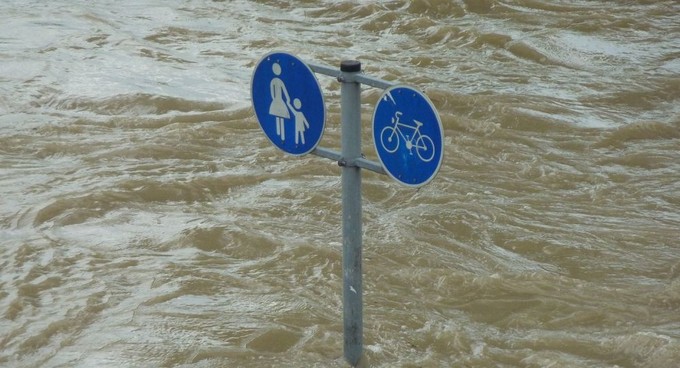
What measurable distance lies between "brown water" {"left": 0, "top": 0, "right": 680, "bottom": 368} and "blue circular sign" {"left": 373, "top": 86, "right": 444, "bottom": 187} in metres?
1.12

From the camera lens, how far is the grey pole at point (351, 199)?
133 inches

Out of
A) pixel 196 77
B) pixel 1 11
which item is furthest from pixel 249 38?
pixel 1 11

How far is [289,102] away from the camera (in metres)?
3.51

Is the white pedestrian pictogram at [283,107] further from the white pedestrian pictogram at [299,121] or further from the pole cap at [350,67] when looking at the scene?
the pole cap at [350,67]

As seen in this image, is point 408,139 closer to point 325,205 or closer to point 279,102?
point 279,102

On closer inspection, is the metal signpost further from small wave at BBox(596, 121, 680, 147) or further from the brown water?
small wave at BBox(596, 121, 680, 147)

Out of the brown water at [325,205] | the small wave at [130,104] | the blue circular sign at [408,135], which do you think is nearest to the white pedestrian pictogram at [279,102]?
the blue circular sign at [408,135]

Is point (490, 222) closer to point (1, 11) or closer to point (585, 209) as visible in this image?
point (585, 209)

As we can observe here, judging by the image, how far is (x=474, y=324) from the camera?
4.45 metres

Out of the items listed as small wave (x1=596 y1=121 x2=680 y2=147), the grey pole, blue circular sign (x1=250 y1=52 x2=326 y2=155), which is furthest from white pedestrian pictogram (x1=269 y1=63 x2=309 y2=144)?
small wave (x1=596 y1=121 x2=680 y2=147)

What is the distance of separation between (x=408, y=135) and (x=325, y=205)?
2506 mm

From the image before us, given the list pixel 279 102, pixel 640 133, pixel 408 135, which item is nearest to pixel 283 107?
pixel 279 102

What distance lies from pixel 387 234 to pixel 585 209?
44.7 inches

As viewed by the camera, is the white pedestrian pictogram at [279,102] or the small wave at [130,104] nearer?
the white pedestrian pictogram at [279,102]
